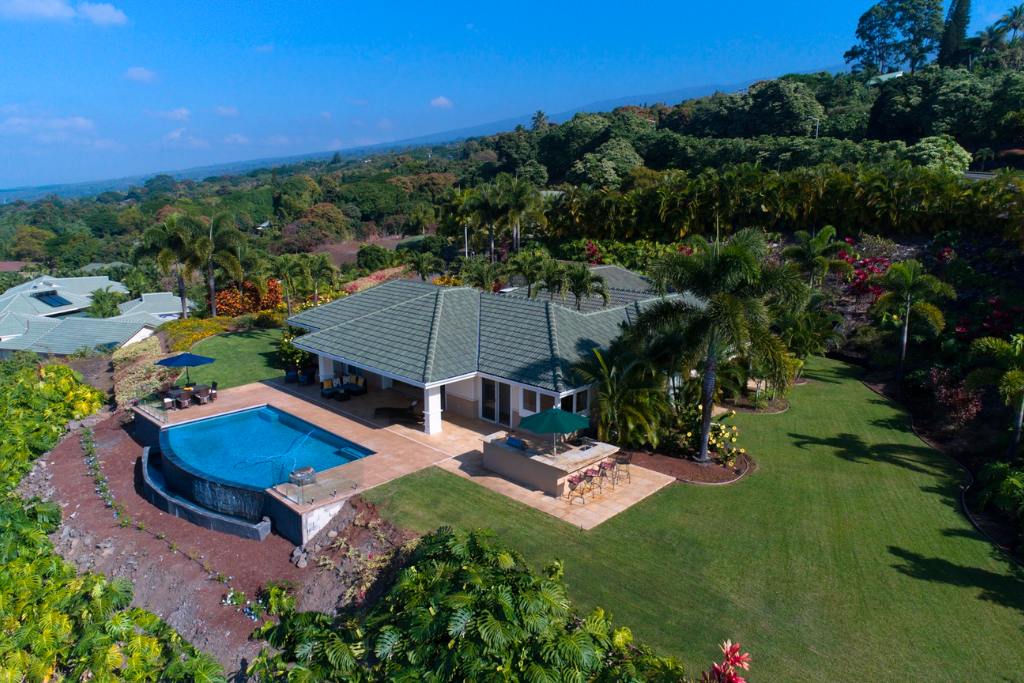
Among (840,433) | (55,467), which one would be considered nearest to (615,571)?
(840,433)

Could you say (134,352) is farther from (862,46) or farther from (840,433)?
(862,46)

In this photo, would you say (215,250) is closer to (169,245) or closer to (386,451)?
(169,245)

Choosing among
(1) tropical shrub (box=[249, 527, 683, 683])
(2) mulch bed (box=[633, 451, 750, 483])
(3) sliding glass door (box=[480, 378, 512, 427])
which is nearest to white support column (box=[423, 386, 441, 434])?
(3) sliding glass door (box=[480, 378, 512, 427])

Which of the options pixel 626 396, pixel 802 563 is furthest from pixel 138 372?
pixel 802 563

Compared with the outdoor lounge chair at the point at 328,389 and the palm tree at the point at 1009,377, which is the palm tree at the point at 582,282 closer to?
the outdoor lounge chair at the point at 328,389

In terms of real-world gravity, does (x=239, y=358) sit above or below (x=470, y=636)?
below

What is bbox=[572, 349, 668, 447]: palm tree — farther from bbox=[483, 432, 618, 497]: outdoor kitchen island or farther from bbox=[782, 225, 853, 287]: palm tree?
bbox=[782, 225, 853, 287]: palm tree
